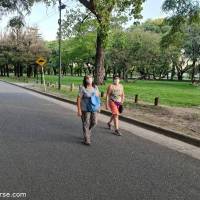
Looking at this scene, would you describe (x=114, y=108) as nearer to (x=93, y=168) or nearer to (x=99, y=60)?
(x=93, y=168)

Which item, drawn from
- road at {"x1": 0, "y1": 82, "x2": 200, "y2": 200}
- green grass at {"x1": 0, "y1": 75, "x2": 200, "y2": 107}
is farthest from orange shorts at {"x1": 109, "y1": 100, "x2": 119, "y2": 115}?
green grass at {"x1": 0, "y1": 75, "x2": 200, "y2": 107}

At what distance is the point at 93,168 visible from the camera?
739cm

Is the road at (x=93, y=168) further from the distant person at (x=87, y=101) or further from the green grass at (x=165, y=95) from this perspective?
the green grass at (x=165, y=95)

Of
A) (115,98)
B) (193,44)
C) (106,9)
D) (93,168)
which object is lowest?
(93,168)

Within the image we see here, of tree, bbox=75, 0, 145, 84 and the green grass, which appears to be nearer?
the green grass

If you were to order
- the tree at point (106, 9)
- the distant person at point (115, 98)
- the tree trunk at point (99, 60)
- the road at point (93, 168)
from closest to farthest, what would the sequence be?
the road at point (93, 168) → the distant person at point (115, 98) → the tree at point (106, 9) → the tree trunk at point (99, 60)

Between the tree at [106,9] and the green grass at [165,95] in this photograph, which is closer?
the green grass at [165,95]

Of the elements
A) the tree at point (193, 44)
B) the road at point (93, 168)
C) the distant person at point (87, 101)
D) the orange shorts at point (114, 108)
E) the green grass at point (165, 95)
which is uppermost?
the tree at point (193, 44)


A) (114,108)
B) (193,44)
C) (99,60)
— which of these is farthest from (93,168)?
(193,44)

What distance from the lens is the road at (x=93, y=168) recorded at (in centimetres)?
599

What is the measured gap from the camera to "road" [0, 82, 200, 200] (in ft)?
19.6

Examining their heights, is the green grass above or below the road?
below

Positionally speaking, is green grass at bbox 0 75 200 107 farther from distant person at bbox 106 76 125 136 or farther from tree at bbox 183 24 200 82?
tree at bbox 183 24 200 82

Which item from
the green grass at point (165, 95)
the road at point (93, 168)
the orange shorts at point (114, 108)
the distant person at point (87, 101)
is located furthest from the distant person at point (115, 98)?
the green grass at point (165, 95)
